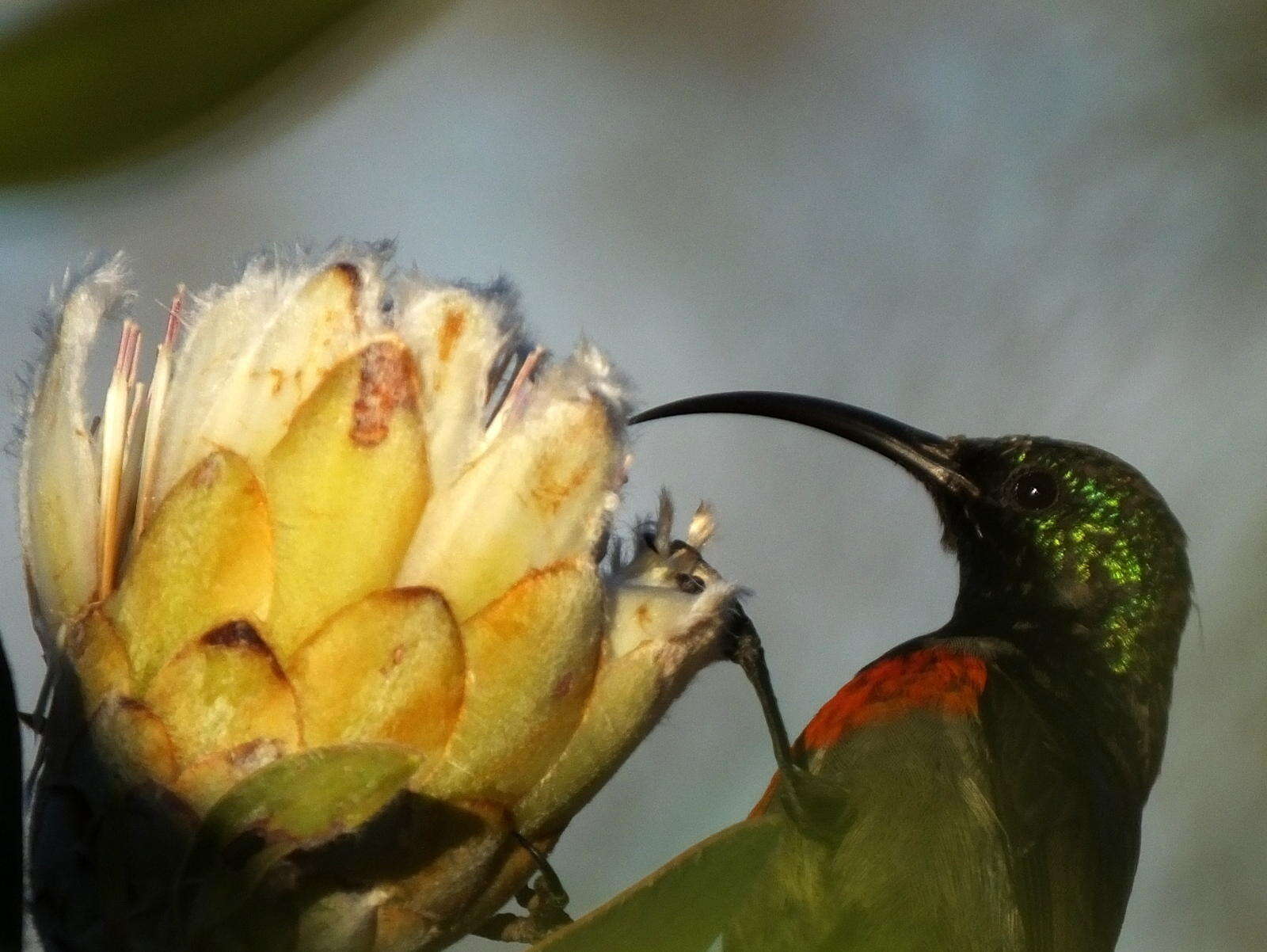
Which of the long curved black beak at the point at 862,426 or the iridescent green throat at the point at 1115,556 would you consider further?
the iridescent green throat at the point at 1115,556

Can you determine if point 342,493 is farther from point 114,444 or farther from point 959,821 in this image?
point 959,821

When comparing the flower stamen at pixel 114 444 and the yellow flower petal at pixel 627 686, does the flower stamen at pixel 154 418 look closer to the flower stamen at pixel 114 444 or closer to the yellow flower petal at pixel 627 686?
the flower stamen at pixel 114 444

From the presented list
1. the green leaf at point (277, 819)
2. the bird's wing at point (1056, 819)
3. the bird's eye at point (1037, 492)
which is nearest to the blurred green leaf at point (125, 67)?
the green leaf at point (277, 819)

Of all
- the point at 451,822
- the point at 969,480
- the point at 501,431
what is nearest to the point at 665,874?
the point at 451,822

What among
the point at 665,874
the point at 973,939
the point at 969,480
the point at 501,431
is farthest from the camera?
the point at 969,480

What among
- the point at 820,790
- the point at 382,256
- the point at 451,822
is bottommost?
the point at 820,790

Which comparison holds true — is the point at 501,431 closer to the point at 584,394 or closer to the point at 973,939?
the point at 584,394
